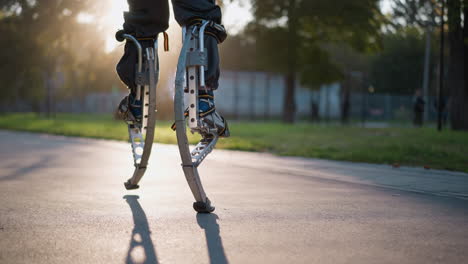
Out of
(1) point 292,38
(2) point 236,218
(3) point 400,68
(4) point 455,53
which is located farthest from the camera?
(3) point 400,68

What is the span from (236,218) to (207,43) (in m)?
1.18

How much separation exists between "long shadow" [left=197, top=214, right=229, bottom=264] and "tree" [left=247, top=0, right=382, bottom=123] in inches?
660

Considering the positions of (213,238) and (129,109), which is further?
(129,109)

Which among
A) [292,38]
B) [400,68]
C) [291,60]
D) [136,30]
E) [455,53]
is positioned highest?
[400,68]

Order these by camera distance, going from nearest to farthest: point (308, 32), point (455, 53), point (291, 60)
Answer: point (455, 53), point (291, 60), point (308, 32)

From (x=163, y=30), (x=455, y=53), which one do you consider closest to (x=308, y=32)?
(x=455, y=53)

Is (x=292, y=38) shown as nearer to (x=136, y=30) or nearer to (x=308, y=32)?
(x=308, y=32)

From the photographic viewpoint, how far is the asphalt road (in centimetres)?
255

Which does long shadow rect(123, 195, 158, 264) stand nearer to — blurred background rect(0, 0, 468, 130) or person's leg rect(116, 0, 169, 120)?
person's leg rect(116, 0, 169, 120)

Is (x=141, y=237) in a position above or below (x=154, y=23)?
below

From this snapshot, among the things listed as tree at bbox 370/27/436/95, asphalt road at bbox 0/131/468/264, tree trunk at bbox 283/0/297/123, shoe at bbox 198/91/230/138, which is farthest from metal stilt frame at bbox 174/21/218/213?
tree at bbox 370/27/436/95

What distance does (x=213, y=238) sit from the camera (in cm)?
284

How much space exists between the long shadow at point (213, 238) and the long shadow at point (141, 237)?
0.28 m

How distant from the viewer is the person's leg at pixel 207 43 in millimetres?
3572
